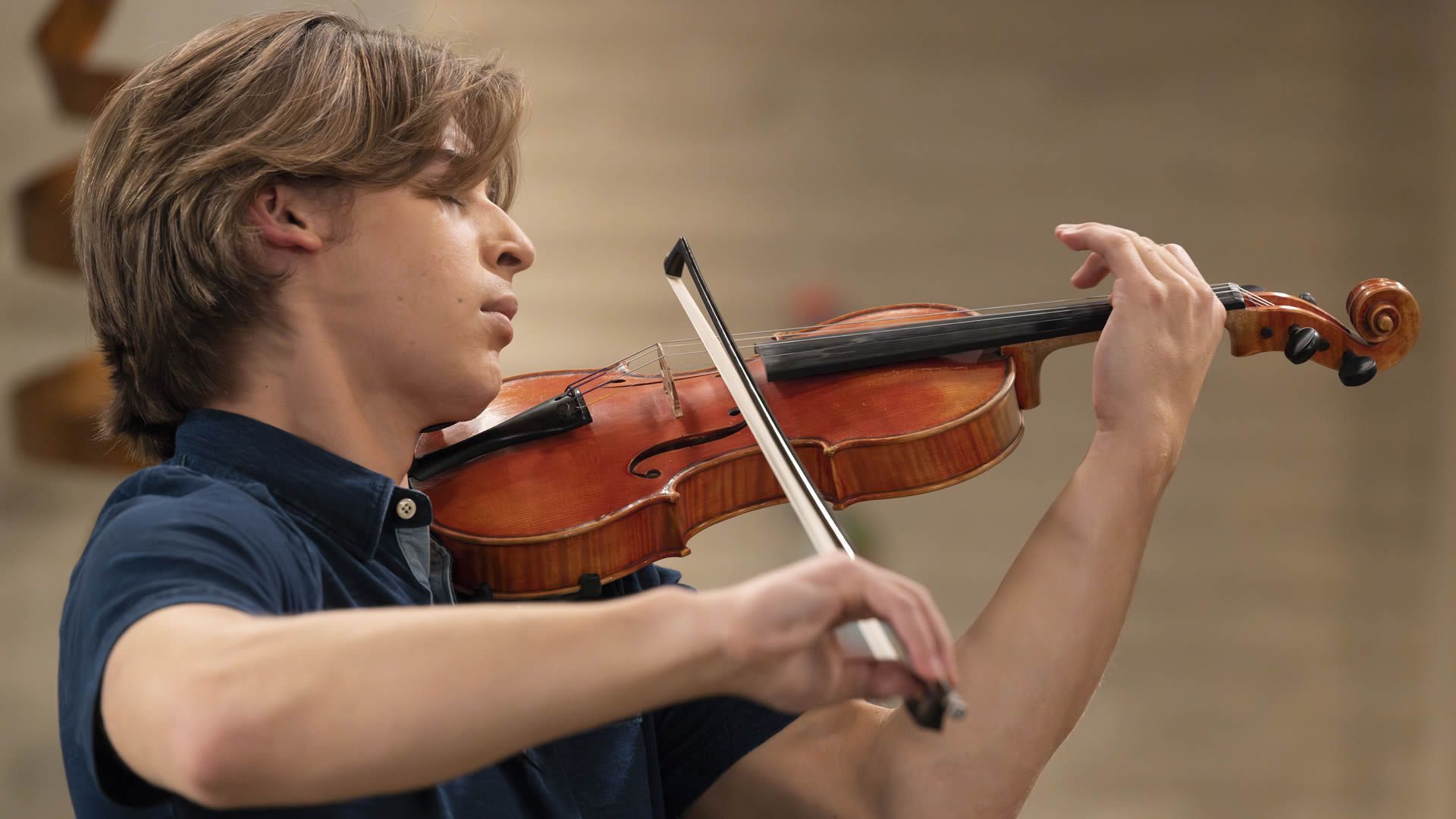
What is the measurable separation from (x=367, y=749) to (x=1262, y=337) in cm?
105

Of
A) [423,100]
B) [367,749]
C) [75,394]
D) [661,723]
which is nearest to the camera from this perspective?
[367,749]

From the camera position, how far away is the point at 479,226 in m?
1.18

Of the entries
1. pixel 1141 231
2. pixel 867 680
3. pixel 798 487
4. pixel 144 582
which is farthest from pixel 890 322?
pixel 1141 231

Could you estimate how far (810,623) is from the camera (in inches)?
27.1

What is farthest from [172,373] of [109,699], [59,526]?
[59,526]

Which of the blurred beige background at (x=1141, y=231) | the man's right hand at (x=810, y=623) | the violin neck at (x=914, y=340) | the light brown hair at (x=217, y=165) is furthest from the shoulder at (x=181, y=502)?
the blurred beige background at (x=1141, y=231)

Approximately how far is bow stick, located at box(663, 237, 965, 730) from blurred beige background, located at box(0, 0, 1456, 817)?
1554mm

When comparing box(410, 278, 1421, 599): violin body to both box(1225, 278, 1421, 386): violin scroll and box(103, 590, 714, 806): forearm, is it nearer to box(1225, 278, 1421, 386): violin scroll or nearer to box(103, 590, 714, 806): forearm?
box(1225, 278, 1421, 386): violin scroll

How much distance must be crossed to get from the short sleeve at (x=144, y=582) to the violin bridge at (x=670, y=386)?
0.46 metres

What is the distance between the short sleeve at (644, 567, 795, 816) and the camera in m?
1.29

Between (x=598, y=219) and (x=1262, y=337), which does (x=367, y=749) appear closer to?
(x=1262, y=337)

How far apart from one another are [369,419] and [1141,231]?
2516 millimetres

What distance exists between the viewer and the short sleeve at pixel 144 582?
2.56 feet

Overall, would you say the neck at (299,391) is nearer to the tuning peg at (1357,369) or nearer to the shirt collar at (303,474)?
the shirt collar at (303,474)
